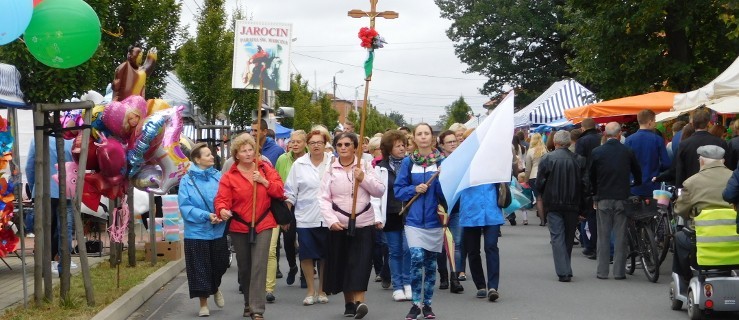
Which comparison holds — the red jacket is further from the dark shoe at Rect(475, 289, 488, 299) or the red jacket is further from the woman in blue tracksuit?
the dark shoe at Rect(475, 289, 488, 299)

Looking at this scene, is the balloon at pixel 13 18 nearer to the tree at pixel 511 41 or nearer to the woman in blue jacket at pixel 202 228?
the woman in blue jacket at pixel 202 228

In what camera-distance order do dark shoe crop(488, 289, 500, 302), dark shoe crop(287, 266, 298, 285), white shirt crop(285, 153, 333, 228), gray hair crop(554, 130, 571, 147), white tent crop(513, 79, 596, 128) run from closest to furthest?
white shirt crop(285, 153, 333, 228)
dark shoe crop(488, 289, 500, 302)
gray hair crop(554, 130, 571, 147)
dark shoe crop(287, 266, 298, 285)
white tent crop(513, 79, 596, 128)

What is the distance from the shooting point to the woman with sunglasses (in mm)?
10422

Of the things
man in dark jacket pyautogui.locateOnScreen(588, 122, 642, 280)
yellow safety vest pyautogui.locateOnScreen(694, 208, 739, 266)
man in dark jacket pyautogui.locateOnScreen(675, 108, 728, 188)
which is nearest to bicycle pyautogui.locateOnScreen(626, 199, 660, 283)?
man in dark jacket pyautogui.locateOnScreen(588, 122, 642, 280)

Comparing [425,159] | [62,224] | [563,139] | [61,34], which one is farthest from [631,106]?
[61,34]

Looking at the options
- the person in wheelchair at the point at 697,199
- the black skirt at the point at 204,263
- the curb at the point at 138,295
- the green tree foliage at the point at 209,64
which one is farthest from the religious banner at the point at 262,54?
the green tree foliage at the point at 209,64

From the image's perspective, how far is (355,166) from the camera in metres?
10.7

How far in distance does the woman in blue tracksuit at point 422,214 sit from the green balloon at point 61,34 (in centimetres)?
312

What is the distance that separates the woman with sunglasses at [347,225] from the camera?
10.4 m

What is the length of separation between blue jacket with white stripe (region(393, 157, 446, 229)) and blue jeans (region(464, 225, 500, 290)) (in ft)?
4.12

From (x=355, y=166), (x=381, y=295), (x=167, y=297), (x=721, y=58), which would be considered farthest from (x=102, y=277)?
(x=721, y=58)

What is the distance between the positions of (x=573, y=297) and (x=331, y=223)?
9.83ft

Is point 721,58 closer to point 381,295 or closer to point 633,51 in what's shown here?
A: point 633,51

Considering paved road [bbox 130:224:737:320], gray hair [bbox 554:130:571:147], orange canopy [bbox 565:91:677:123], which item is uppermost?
orange canopy [bbox 565:91:677:123]
